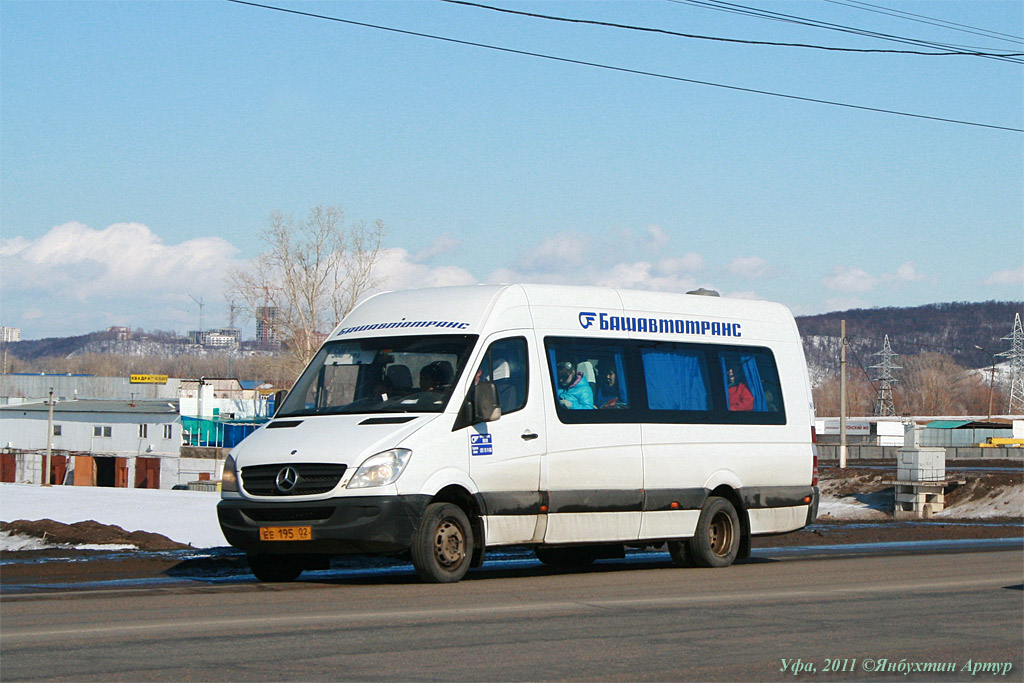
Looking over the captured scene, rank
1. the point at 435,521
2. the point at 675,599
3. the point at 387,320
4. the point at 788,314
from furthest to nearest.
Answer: the point at 788,314
the point at 387,320
the point at 435,521
the point at 675,599

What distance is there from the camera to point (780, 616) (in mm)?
9750

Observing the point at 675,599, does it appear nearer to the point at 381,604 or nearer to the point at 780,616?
the point at 780,616

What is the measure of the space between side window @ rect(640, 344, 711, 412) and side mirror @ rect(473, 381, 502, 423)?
2.66 metres

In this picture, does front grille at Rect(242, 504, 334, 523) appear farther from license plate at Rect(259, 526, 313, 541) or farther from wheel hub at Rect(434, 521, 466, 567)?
wheel hub at Rect(434, 521, 466, 567)

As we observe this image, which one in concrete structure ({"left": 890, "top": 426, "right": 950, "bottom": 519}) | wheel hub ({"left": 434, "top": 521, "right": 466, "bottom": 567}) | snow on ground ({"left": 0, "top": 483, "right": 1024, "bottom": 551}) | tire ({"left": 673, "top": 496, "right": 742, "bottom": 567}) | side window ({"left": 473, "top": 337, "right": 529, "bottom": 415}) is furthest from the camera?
concrete structure ({"left": 890, "top": 426, "right": 950, "bottom": 519})

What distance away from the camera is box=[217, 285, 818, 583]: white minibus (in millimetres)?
11320

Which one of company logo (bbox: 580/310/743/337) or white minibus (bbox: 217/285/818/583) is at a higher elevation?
company logo (bbox: 580/310/743/337)

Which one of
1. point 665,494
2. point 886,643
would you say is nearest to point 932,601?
point 886,643

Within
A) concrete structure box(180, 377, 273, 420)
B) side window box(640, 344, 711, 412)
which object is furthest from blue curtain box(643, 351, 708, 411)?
concrete structure box(180, 377, 273, 420)

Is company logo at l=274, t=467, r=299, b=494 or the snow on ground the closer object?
company logo at l=274, t=467, r=299, b=494

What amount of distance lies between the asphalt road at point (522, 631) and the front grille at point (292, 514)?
607mm

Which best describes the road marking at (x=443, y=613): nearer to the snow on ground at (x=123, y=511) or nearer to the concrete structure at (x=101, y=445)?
the snow on ground at (x=123, y=511)

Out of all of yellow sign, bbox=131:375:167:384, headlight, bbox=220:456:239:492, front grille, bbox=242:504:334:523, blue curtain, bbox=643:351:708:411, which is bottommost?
front grille, bbox=242:504:334:523

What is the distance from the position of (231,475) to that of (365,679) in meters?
5.25
